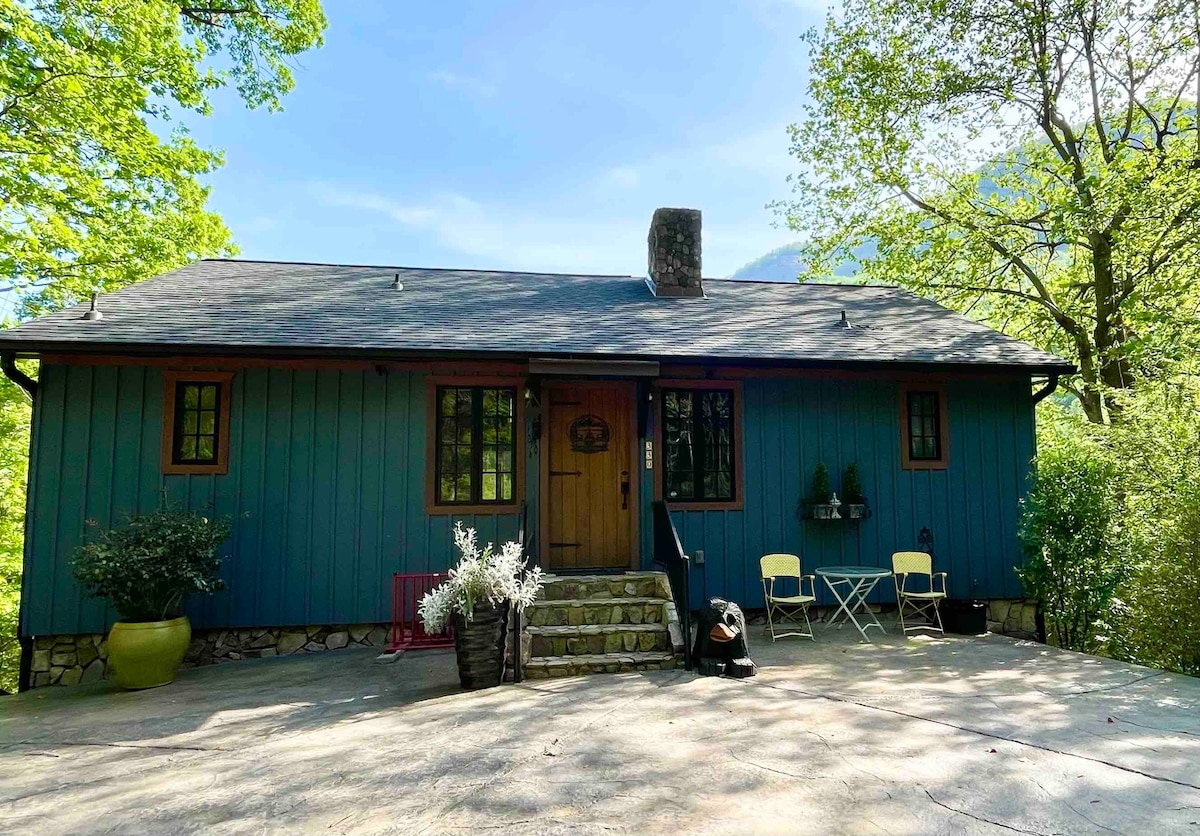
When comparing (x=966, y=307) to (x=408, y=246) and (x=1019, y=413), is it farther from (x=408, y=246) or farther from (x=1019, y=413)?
(x=408, y=246)

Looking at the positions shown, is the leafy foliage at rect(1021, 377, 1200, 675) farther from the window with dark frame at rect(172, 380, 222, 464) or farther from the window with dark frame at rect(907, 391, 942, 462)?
the window with dark frame at rect(172, 380, 222, 464)

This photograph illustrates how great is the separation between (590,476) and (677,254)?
12.1 feet

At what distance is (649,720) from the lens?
156 inches

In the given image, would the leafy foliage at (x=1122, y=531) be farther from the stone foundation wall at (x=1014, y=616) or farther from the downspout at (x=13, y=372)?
the downspout at (x=13, y=372)

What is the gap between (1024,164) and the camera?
13070 mm

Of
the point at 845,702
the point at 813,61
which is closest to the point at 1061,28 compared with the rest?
the point at 813,61

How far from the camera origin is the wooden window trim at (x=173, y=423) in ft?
20.4

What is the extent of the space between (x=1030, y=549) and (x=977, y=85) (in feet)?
33.3

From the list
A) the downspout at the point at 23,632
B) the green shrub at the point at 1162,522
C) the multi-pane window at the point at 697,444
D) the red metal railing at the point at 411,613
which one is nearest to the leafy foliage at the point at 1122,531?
the green shrub at the point at 1162,522

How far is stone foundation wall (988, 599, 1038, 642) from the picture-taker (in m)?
7.41

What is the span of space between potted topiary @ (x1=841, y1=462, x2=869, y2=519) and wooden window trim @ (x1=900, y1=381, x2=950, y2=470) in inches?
27.3

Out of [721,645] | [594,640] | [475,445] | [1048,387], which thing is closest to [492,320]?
[475,445]

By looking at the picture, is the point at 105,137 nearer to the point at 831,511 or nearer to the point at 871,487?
the point at 831,511

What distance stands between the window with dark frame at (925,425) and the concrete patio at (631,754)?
8.67ft
